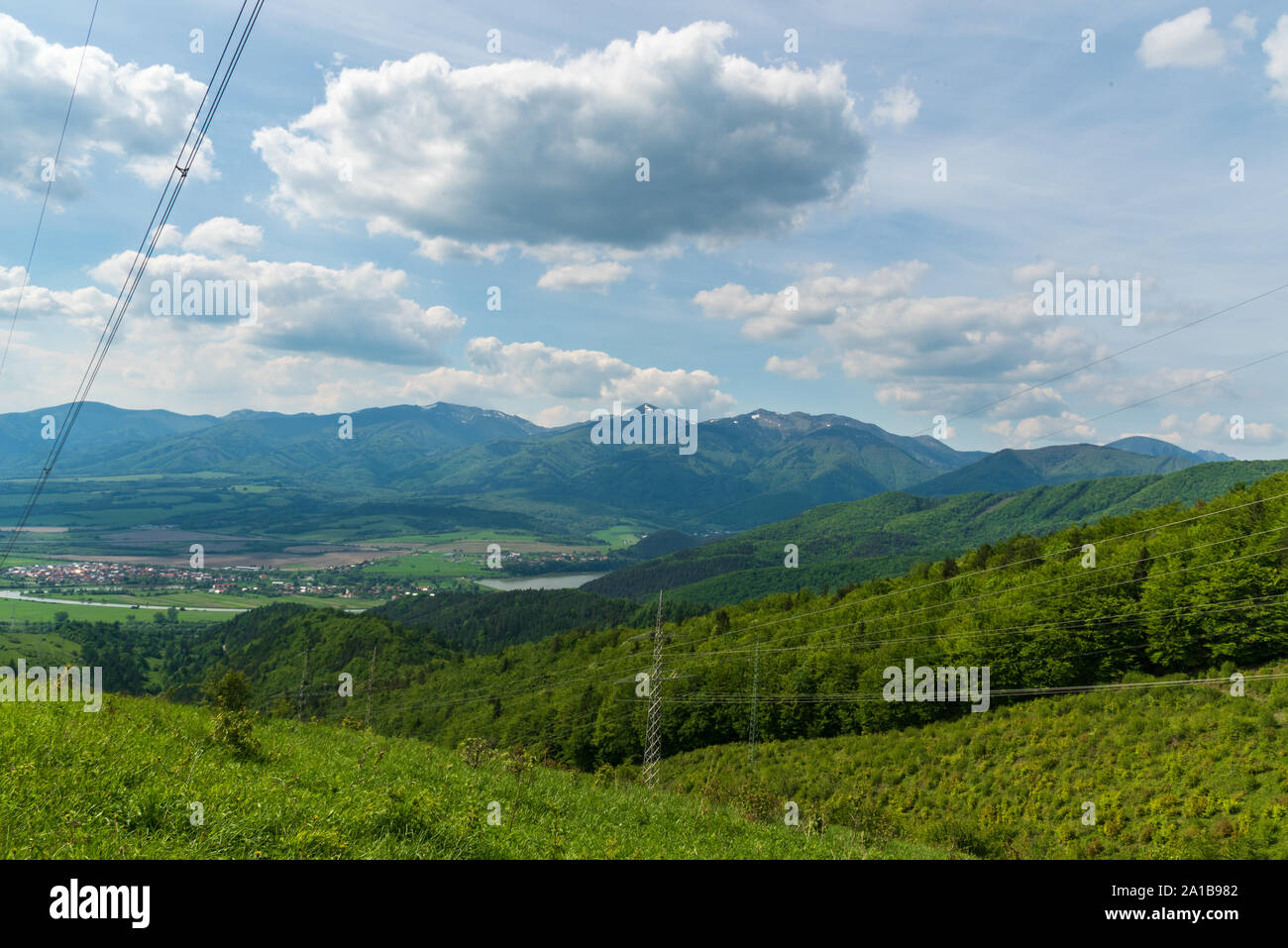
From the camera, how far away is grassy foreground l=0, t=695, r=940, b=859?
6559 mm

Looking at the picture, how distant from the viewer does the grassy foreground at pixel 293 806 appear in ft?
21.5

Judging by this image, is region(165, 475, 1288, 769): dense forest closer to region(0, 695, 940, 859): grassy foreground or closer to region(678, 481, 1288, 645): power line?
region(678, 481, 1288, 645): power line

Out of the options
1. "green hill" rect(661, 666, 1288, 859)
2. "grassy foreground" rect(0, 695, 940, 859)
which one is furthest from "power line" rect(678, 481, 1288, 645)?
"grassy foreground" rect(0, 695, 940, 859)

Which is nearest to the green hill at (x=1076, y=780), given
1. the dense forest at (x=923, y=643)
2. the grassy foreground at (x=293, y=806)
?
the grassy foreground at (x=293, y=806)

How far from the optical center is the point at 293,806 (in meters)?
7.81

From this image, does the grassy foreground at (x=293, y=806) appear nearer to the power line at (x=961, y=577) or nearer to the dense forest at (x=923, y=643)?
the dense forest at (x=923, y=643)

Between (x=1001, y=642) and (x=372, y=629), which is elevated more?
(x=1001, y=642)

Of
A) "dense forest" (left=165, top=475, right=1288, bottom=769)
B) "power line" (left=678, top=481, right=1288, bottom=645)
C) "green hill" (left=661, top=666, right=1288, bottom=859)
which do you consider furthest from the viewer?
"power line" (left=678, top=481, right=1288, bottom=645)

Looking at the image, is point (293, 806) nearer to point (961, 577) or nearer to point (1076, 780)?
point (1076, 780)

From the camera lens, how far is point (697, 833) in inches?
448

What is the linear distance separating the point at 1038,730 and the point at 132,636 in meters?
230

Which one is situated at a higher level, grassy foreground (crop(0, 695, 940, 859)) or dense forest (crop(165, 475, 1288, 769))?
grassy foreground (crop(0, 695, 940, 859))
